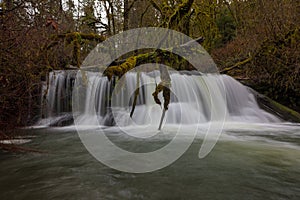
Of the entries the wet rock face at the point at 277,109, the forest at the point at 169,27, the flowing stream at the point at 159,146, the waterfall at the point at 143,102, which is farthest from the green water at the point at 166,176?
the wet rock face at the point at 277,109

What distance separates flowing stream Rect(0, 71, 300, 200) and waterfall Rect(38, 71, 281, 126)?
0.03 metres

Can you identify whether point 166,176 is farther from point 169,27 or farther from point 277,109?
point 277,109

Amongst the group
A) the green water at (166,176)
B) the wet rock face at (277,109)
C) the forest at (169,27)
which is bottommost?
the green water at (166,176)

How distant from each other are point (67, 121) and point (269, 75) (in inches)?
262

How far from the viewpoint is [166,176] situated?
9.02ft

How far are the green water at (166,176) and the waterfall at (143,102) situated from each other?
2.94 metres

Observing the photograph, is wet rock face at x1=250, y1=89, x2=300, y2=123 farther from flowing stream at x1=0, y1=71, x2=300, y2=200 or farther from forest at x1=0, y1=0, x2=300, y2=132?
forest at x1=0, y1=0, x2=300, y2=132

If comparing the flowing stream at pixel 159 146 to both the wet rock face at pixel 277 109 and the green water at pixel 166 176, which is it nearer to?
the green water at pixel 166 176

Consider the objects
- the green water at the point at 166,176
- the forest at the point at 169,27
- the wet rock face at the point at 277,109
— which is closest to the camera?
the green water at the point at 166,176

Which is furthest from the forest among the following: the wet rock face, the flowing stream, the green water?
the green water

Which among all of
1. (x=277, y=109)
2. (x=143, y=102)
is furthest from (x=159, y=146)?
(x=277, y=109)

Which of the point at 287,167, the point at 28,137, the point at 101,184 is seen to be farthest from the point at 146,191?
the point at 28,137

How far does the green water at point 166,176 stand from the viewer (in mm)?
2303

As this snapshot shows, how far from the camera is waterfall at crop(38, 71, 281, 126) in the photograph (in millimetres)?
7082
